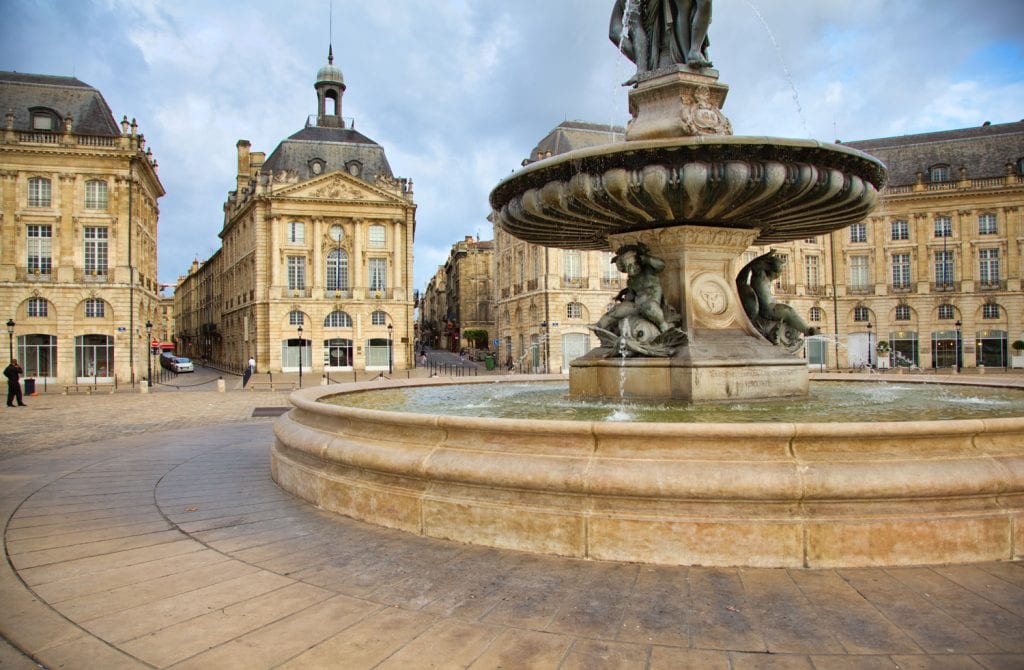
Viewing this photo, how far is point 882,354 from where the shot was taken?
51.1 m

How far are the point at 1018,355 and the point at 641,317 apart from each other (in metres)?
53.6

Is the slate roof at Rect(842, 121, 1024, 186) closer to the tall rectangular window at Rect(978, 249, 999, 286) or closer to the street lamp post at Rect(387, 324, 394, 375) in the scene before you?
the tall rectangular window at Rect(978, 249, 999, 286)

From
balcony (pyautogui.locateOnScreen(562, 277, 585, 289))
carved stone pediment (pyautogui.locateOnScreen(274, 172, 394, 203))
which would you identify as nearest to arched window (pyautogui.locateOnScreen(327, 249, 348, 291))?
carved stone pediment (pyautogui.locateOnScreen(274, 172, 394, 203))

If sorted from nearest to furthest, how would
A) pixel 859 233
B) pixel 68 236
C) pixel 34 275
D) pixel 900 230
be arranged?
pixel 34 275
pixel 68 236
pixel 900 230
pixel 859 233

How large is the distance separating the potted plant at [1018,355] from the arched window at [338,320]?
4659cm

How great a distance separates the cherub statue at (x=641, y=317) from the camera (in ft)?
24.2

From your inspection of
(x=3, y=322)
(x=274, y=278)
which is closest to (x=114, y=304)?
(x=3, y=322)

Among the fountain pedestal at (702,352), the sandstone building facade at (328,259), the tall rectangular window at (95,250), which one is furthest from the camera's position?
the sandstone building facade at (328,259)

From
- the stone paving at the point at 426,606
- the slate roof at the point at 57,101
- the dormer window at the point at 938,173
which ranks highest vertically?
the slate roof at the point at 57,101

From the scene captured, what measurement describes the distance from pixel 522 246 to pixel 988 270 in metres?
35.2

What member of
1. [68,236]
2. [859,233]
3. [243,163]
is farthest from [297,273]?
[859,233]

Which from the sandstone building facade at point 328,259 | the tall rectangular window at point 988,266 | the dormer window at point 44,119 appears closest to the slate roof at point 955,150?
the tall rectangular window at point 988,266

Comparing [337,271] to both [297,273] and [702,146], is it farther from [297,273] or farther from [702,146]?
[702,146]

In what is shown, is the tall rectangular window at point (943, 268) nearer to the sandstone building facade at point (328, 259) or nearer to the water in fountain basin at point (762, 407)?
the sandstone building facade at point (328, 259)
